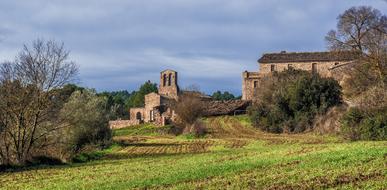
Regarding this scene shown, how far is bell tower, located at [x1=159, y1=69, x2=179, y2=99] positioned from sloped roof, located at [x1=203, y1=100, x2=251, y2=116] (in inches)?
1080

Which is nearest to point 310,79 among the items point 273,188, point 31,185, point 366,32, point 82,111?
point 366,32

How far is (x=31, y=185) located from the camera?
21938mm

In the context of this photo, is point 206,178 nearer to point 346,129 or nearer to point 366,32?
point 346,129

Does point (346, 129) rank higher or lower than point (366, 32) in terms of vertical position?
lower

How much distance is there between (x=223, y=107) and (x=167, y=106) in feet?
43.4

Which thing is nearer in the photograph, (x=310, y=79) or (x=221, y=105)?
(x=310, y=79)

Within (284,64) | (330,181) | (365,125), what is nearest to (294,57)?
(284,64)

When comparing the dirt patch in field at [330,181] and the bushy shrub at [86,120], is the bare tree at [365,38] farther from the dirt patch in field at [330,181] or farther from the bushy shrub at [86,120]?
the dirt patch in field at [330,181]

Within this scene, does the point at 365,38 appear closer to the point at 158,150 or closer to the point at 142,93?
the point at 158,150

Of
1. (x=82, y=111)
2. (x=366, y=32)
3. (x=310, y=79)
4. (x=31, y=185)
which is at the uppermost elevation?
(x=366, y=32)

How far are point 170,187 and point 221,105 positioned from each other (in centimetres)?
7665

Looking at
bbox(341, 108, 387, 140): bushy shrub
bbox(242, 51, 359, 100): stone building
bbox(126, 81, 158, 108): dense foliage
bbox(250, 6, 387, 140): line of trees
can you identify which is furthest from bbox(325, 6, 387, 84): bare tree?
bbox(126, 81, 158, 108): dense foliage

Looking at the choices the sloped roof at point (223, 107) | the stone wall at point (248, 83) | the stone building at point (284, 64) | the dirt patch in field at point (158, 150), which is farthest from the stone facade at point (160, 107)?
the dirt patch in field at point (158, 150)

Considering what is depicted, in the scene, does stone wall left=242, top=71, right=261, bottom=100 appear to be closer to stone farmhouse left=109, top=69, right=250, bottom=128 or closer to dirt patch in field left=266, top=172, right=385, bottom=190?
stone farmhouse left=109, top=69, right=250, bottom=128
